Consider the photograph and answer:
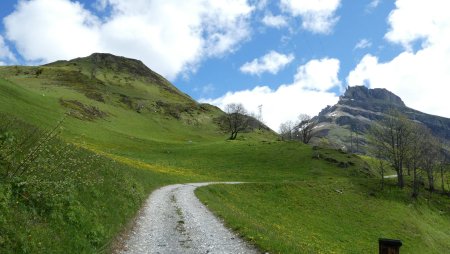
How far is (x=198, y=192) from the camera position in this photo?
151 ft

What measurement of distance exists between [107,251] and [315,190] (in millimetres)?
54459

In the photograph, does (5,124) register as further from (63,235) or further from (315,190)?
(315,190)

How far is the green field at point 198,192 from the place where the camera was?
603 inches

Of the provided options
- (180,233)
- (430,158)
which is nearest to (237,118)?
(430,158)

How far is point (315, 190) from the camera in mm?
67312

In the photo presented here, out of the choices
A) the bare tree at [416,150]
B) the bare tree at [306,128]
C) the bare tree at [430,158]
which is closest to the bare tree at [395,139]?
the bare tree at [416,150]

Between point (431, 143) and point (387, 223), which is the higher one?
point (431, 143)

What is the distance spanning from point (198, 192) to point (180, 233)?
893 inches

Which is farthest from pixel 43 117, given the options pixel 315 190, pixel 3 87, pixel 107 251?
pixel 107 251

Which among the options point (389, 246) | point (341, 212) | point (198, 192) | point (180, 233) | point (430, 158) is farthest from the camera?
point (430, 158)

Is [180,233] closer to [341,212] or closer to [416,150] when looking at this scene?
[341,212]

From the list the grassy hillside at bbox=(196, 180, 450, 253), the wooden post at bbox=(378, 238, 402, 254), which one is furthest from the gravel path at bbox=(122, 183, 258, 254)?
the wooden post at bbox=(378, 238, 402, 254)

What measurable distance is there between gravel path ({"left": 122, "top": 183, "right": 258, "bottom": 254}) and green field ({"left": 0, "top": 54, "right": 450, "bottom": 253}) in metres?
1.07

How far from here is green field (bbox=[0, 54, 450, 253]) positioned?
15.3 meters
